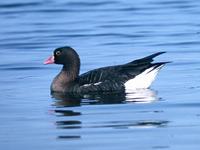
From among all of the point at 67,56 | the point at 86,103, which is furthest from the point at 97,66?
the point at 86,103

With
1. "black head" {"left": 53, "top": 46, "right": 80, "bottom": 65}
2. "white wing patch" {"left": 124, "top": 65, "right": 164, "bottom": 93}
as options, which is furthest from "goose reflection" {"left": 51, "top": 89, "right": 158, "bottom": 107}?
"black head" {"left": 53, "top": 46, "right": 80, "bottom": 65}

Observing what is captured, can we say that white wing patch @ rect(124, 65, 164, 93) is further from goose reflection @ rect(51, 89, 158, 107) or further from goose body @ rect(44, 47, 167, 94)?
goose reflection @ rect(51, 89, 158, 107)

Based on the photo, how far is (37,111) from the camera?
15172 mm

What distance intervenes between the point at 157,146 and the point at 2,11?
2588cm

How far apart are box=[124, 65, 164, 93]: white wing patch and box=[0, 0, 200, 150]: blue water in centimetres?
20

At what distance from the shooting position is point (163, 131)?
1282cm

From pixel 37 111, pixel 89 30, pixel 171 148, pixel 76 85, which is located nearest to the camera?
pixel 171 148

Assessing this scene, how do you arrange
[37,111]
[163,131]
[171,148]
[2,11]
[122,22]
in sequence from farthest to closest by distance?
[2,11]
[122,22]
[37,111]
[163,131]
[171,148]

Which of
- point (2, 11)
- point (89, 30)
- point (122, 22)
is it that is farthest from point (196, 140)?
point (2, 11)

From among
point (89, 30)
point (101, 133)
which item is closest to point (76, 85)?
point (101, 133)

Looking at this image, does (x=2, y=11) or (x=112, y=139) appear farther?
(x=2, y=11)

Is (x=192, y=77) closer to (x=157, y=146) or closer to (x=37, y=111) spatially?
(x=37, y=111)

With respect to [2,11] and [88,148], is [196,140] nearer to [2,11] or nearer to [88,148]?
[88,148]

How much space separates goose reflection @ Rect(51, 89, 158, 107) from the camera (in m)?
16.3
